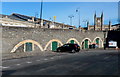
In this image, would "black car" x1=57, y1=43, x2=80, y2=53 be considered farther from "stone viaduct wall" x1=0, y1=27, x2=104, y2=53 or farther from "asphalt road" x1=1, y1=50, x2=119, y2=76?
"asphalt road" x1=1, y1=50, x2=119, y2=76

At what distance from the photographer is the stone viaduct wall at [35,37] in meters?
26.0

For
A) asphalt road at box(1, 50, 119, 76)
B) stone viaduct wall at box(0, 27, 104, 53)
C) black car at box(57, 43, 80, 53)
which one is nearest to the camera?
asphalt road at box(1, 50, 119, 76)

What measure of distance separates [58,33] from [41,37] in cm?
498

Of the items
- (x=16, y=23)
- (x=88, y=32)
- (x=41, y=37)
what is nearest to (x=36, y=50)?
(x=41, y=37)

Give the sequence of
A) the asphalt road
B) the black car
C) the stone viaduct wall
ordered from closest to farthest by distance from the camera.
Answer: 1. the asphalt road
2. the stone viaduct wall
3. the black car

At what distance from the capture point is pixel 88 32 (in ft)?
148

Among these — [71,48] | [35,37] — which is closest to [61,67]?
[71,48]

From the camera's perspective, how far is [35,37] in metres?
30.1

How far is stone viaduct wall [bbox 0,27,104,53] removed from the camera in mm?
25969

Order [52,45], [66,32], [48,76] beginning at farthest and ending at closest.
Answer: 1. [66,32]
2. [52,45]
3. [48,76]

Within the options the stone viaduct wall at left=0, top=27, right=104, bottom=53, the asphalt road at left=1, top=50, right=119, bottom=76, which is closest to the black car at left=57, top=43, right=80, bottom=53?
the stone viaduct wall at left=0, top=27, right=104, bottom=53

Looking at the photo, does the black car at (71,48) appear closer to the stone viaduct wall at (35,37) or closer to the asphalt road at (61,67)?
the stone viaduct wall at (35,37)

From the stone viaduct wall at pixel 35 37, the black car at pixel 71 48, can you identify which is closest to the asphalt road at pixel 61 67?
the stone viaduct wall at pixel 35 37

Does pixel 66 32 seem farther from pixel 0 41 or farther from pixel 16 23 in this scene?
pixel 16 23
